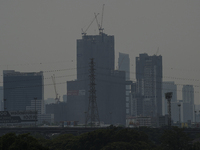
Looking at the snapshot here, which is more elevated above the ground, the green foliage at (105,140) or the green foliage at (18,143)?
the green foliage at (18,143)

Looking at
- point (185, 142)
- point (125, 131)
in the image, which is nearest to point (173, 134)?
point (185, 142)

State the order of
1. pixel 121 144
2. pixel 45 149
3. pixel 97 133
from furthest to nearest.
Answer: pixel 97 133
pixel 121 144
pixel 45 149

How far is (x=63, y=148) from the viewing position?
469 ft

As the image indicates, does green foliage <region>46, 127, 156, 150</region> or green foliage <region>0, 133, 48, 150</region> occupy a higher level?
green foliage <region>0, 133, 48, 150</region>

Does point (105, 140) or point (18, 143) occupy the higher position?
point (18, 143)

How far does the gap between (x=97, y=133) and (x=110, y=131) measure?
443cm

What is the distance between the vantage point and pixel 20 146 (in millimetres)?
73750

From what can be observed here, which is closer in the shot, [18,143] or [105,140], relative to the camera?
[18,143]

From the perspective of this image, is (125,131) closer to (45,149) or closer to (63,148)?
(63,148)

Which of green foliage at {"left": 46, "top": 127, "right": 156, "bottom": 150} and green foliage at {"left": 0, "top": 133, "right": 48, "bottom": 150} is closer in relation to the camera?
green foliage at {"left": 0, "top": 133, "right": 48, "bottom": 150}

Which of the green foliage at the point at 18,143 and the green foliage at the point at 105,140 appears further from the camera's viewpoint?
the green foliage at the point at 105,140

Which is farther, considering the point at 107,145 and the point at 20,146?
the point at 107,145

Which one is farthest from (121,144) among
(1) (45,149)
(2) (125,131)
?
(1) (45,149)

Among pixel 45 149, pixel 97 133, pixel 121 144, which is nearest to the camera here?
pixel 45 149
